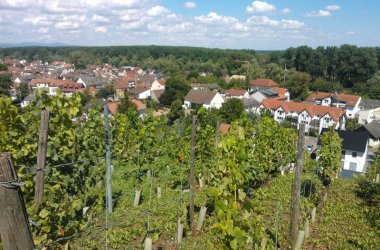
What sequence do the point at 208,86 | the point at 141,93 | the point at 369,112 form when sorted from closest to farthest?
1. the point at 369,112
2. the point at 208,86
3. the point at 141,93

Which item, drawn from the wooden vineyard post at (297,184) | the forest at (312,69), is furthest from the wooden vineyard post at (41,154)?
the forest at (312,69)

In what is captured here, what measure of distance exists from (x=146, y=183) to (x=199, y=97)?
4462cm

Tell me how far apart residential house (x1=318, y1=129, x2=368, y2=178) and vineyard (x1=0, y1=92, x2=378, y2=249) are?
677 inches

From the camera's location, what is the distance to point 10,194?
221 centimetres

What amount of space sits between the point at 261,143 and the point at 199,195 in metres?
3.60

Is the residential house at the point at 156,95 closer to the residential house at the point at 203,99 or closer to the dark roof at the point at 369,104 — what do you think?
the residential house at the point at 203,99

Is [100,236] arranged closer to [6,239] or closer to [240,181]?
[240,181]

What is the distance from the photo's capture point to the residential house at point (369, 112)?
5128 cm

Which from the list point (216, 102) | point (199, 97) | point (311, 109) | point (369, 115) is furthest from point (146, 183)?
point (369, 115)

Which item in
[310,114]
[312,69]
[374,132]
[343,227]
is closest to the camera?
[343,227]

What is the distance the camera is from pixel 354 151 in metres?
28.0

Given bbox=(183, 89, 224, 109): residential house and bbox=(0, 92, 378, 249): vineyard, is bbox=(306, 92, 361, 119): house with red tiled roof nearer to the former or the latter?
bbox=(183, 89, 224, 109): residential house

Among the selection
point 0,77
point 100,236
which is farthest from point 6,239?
point 0,77

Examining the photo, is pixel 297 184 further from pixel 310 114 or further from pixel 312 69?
pixel 312 69
